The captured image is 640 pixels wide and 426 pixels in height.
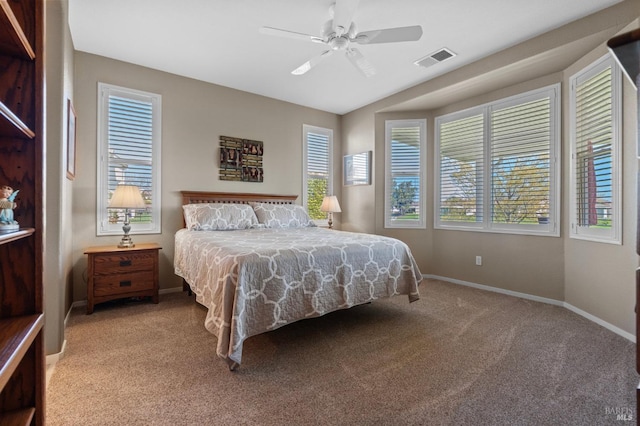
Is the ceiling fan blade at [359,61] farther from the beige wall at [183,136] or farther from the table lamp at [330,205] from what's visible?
the table lamp at [330,205]

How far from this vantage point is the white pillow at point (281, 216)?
156 inches

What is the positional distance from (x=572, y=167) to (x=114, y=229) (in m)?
5.10

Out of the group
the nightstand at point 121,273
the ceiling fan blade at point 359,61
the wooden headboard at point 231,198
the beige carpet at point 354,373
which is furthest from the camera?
the wooden headboard at point 231,198

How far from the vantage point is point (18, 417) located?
104 centimetres

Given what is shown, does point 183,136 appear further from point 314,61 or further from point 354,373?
point 354,373

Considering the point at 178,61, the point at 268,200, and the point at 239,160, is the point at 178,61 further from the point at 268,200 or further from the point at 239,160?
the point at 268,200

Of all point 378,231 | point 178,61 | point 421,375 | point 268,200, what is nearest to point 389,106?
point 378,231

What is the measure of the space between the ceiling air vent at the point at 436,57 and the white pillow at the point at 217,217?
276 cm

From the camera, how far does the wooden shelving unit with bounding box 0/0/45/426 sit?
108cm

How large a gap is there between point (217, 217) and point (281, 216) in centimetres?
85

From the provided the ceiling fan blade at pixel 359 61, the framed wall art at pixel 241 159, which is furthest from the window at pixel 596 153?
the framed wall art at pixel 241 159

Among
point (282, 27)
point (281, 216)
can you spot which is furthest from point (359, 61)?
point (281, 216)

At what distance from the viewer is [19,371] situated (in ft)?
3.56

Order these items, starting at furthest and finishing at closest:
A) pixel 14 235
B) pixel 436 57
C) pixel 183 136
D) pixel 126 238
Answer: pixel 183 136
pixel 436 57
pixel 126 238
pixel 14 235
